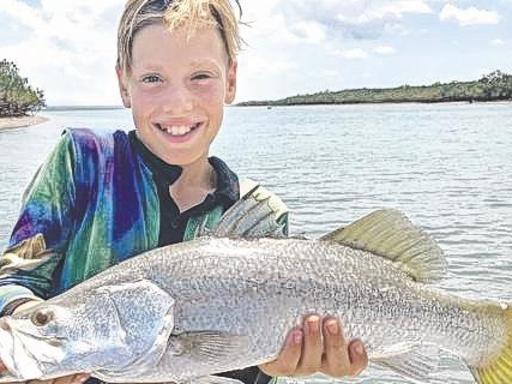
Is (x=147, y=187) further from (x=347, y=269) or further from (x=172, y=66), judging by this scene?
(x=347, y=269)

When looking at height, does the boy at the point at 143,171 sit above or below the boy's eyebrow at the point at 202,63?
below

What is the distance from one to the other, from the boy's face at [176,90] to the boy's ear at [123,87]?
11 centimetres

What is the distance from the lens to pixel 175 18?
3250 millimetres

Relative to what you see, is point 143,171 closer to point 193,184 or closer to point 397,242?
point 193,184

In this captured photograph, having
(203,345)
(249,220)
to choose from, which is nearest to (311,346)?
(203,345)

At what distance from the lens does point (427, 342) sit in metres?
3.01

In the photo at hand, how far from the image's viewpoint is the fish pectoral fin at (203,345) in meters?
2.71

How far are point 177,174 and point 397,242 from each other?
0.86 meters

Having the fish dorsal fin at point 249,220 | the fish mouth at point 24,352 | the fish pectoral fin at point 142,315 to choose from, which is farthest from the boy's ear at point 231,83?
the fish mouth at point 24,352

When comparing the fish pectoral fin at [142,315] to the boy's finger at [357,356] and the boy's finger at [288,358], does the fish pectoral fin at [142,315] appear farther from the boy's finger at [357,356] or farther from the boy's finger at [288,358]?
the boy's finger at [357,356]

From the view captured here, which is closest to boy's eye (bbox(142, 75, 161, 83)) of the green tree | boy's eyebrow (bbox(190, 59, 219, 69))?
boy's eyebrow (bbox(190, 59, 219, 69))

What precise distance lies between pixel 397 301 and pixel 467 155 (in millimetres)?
28717

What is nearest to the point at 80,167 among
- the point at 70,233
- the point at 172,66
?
the point at 70,233

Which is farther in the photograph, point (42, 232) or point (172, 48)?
point (172, 48)
